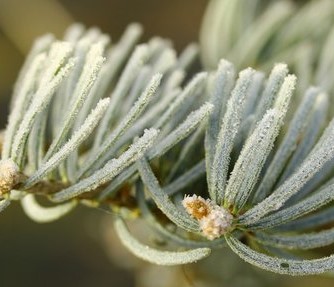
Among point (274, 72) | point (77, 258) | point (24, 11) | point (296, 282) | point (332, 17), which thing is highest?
point (24, 11)

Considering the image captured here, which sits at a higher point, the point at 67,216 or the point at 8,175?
the point at 67,216

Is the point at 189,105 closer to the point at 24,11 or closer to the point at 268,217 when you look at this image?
the point at 268,217

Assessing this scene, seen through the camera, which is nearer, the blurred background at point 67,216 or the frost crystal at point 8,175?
the frost crystal at point 8,175

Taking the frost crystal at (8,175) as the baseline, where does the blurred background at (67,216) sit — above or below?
above

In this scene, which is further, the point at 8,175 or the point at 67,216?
the point at 67,216

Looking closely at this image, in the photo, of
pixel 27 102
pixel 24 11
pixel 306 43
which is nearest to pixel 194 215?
pixel 27 102

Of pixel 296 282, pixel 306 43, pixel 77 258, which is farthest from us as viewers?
pixel 77 258

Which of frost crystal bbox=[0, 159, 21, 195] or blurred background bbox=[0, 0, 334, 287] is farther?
blurred background bbox=[0, 0, 334, 287]

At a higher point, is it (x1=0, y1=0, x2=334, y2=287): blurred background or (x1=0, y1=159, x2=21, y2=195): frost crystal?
(x1=0, y1=0, x2=334, y2=287): blurred background
